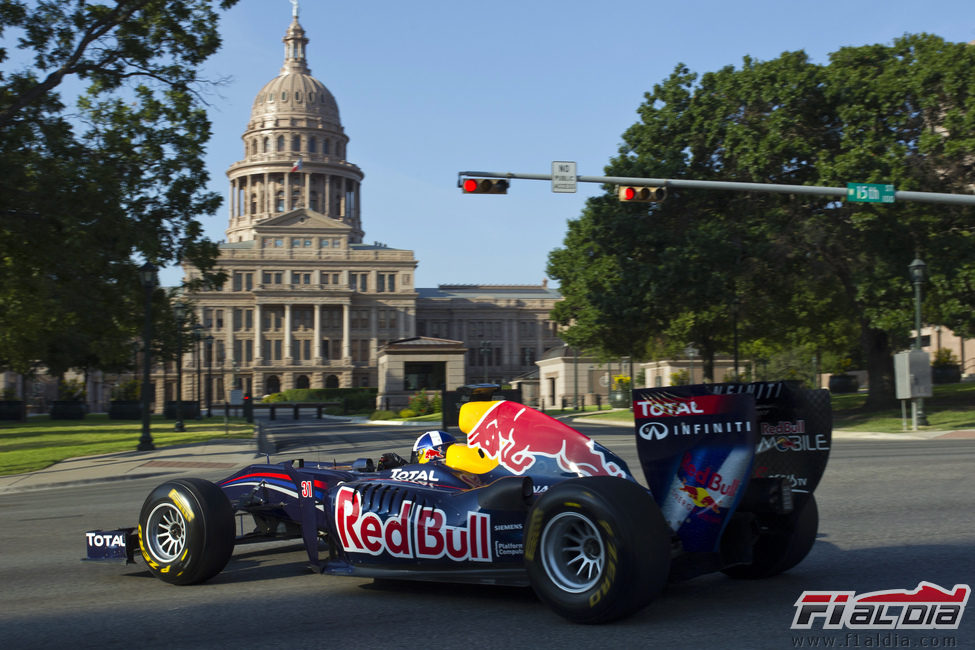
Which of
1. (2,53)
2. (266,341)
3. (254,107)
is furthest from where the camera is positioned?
(254,107)

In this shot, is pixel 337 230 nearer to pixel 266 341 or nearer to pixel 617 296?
pixel 266 341

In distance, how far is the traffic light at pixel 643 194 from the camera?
18203 mm

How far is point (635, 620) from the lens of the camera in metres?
4.93

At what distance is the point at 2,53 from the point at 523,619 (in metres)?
21.7

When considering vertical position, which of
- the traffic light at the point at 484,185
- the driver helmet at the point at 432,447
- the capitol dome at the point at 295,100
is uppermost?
the capitol dome at the point at 295,100

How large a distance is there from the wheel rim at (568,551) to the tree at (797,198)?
25.8 m

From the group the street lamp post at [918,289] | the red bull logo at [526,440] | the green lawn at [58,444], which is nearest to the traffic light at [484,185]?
the green lawn at [58,444]

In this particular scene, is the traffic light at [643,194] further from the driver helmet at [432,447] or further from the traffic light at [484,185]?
the driver helmet at [432,447]

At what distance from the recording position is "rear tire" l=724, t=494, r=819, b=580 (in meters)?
5.62

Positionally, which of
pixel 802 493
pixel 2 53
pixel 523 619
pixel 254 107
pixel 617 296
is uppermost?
pixel 254 107

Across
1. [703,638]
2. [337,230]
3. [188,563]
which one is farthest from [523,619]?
[337,230]

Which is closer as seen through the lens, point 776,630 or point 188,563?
point 776,630

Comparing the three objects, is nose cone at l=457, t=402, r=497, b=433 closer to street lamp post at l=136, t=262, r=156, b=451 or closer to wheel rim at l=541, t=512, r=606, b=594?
wheel rim at l=541, t=512, r=606, b=594

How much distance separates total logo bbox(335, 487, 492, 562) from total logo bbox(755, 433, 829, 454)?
1688mm
